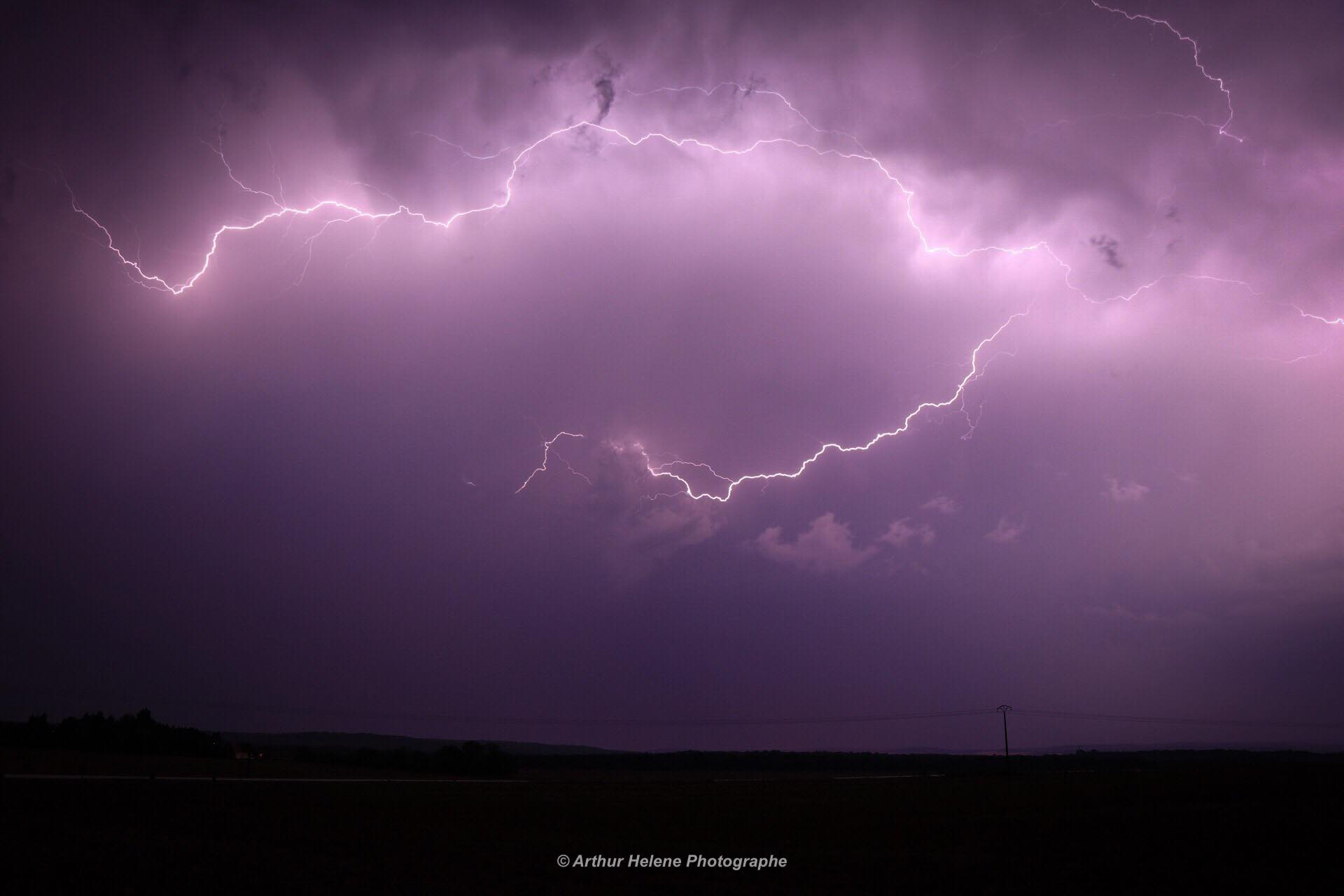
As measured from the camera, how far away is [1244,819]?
19859mm

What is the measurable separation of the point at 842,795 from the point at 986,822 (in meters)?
11.1

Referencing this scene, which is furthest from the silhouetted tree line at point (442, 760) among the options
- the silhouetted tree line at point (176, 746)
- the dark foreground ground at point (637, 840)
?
the dark foreground ground at point (637, 840)

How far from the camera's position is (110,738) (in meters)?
53.5

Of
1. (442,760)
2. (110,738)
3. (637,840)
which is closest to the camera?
(637,840)

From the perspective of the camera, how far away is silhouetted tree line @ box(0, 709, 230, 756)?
166ft

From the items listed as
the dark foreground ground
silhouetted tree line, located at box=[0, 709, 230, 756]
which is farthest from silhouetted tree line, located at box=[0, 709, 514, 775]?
the dark foreground ground

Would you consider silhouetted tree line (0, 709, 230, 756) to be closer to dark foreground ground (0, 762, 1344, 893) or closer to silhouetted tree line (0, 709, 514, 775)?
silhouetted tree line (0, 709, 514, 775)

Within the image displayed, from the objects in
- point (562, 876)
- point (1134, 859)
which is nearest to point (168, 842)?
point (562, 876)

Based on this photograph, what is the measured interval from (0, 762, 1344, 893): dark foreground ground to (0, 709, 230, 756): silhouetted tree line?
27.9 metres

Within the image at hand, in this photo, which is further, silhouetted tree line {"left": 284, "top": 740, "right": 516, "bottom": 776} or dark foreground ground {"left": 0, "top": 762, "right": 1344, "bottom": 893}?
silhouetted tree line {"left": 284, "top": 740, "right": 516, "bottom": 776}

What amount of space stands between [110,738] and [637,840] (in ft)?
172

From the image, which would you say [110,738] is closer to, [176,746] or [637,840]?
[176,746]

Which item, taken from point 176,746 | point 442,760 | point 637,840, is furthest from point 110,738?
point 637,840

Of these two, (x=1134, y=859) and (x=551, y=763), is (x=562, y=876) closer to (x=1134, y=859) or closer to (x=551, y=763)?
(x=1134, y=859)
